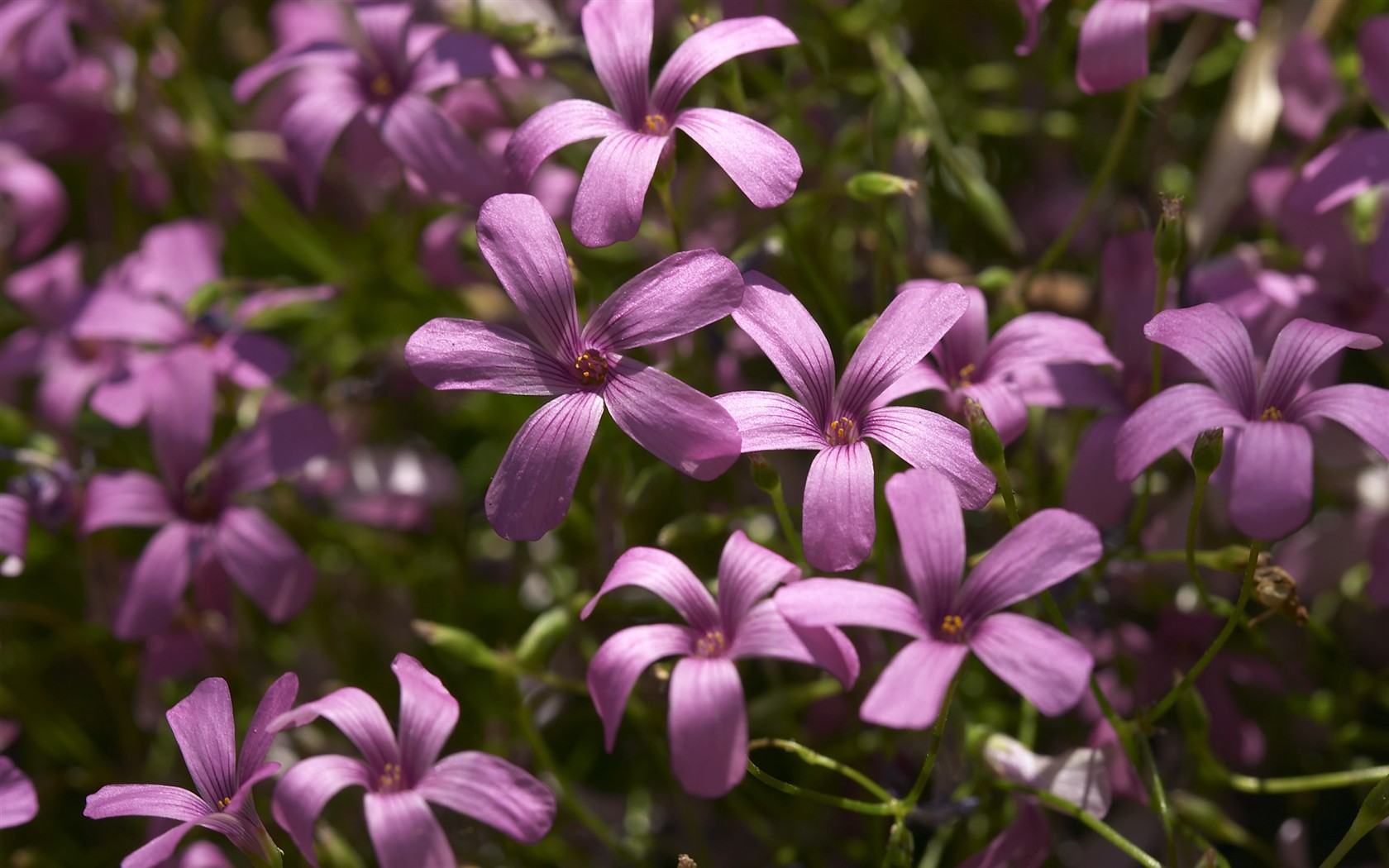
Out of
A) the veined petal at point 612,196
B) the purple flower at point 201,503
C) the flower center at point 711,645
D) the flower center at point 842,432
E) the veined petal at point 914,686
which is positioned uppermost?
the veined petal at point 612,196

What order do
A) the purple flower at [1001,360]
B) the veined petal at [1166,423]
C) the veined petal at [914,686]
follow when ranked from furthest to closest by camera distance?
the purple flower at [1001,360] < the veined petal at [1166,423] < the veined petal at [914,686]

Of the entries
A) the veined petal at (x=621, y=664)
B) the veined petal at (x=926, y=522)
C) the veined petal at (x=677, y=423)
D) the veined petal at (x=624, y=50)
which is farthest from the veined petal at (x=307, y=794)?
the veined petal at (x=624, y=50)

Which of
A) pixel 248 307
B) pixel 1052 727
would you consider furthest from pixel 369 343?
pixel 1052 727

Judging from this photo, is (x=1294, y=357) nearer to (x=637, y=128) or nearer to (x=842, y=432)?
(x=842, y=432)

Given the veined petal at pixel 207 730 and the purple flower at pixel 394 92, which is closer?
the veined petal at pixel 207 730

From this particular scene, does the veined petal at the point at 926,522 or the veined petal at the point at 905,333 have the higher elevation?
the veined petal at the point at 905,333

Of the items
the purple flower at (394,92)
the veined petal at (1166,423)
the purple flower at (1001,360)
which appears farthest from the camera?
→ the purple flower at (394,92)

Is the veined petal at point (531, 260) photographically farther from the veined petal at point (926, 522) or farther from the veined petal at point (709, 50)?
the veined petal at point (926, 522)
